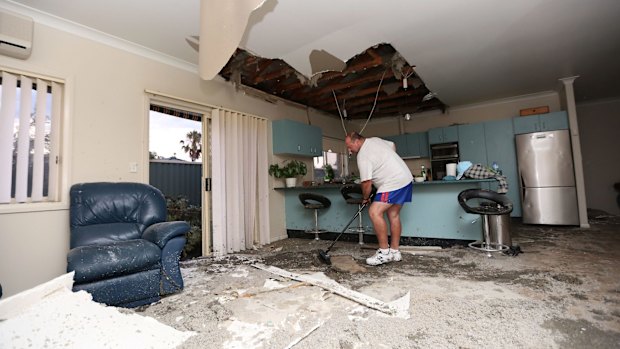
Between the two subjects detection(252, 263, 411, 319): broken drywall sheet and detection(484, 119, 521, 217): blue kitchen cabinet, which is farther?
detection(484, 119, 521, 217): blue kitchen cabinet

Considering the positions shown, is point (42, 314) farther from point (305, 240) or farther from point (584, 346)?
point (305, 240)

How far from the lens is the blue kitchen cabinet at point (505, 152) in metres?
5.23

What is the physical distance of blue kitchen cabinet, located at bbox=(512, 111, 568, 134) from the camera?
484cm

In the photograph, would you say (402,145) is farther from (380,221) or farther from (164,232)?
(164,232)

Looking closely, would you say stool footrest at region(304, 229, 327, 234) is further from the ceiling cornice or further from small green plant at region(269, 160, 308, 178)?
the ceiling cornice

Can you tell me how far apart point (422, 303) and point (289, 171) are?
3.13m

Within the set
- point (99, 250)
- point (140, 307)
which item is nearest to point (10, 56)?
point (99, 250)

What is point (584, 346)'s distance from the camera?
137cm

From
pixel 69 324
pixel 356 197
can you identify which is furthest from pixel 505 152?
pixel 69 324

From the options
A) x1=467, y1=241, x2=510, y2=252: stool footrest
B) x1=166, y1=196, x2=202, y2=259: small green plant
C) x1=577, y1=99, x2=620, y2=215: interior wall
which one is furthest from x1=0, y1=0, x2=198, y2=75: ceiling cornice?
x1=577, y1=99, x2=620, y2=215: interior wall

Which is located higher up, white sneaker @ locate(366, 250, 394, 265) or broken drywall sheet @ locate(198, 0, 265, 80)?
broken drywall sheet @ locate(198, 0, 265, 80)

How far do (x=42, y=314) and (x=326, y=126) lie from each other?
18.0ft

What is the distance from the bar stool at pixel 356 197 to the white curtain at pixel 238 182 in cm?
134

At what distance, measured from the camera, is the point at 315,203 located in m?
4.30
